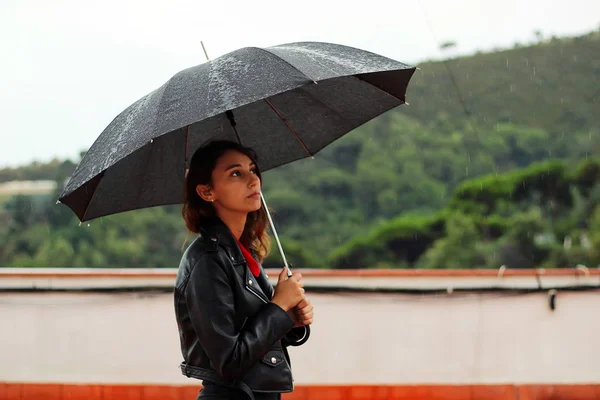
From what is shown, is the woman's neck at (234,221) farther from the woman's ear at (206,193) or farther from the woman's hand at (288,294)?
the woman's hand at (288,294)

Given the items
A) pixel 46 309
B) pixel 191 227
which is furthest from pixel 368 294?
pixel 191 227

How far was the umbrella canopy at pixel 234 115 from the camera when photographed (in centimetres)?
190

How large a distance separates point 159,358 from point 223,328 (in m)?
2.83

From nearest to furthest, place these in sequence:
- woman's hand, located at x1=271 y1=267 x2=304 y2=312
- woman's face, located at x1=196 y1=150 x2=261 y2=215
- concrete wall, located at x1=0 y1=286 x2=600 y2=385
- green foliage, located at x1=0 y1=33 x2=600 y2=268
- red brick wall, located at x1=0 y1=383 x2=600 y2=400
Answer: woman's hand, located at x1=271 y1=267 x2=304 y2=312
woman's face, located at x1=196 y1=150 x2=261 y2=215
red brick wall, located at x1=0 y1=383 x2=600 y2=400
concrete wall, located at x1=0 y1=286 x2=600 y2=385
green foliage, located at x1=0 y1=33 x2=600 y2=268

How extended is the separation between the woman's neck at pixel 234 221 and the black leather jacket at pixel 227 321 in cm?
7

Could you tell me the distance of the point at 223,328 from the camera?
1.74 meters

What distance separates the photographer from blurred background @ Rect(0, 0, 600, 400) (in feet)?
14.4

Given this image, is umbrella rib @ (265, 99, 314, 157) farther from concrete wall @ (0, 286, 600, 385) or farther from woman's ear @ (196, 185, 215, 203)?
concrete wall @ (0, 286, 600, 385)

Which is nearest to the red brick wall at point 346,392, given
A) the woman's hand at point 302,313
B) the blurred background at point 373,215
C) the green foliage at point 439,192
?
the blurred background at point 373,215

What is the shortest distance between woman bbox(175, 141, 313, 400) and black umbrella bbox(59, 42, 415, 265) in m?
0.17


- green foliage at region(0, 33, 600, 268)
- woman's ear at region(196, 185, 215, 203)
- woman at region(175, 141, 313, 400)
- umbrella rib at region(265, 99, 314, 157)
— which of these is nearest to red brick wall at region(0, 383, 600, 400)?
umbrella rib at region(265, 99, 314, 157)

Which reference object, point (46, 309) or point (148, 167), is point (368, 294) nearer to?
point (46, 309)

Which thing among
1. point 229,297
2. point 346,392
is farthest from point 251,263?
point 346,392

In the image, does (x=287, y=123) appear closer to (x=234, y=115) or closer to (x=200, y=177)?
(x=234, y=115)
